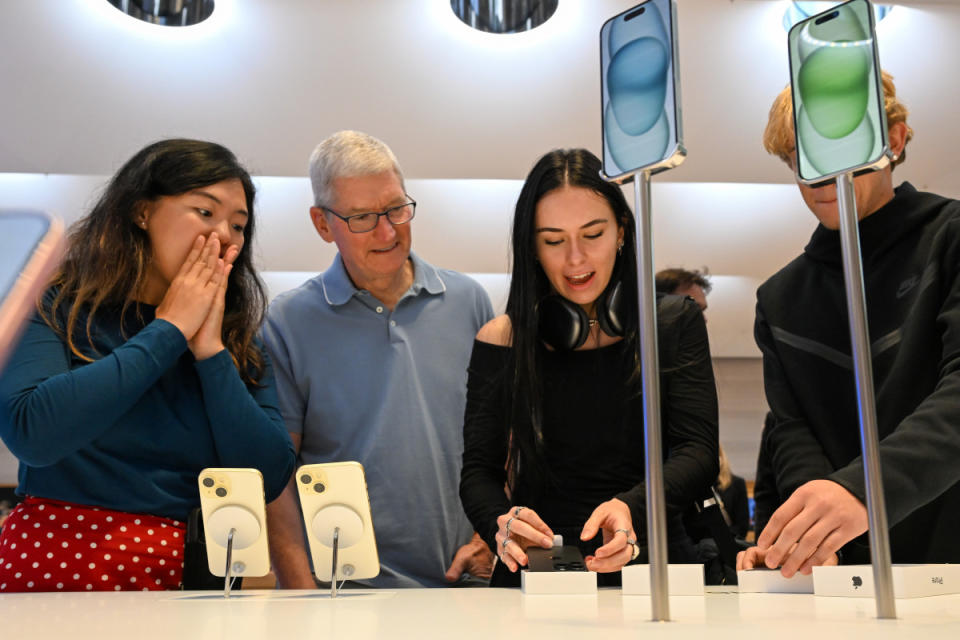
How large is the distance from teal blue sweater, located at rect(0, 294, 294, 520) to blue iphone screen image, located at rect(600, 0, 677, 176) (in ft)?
2.84

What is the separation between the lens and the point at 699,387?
4.71 feet

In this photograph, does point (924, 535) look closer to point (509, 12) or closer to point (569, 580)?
point (569, 580)

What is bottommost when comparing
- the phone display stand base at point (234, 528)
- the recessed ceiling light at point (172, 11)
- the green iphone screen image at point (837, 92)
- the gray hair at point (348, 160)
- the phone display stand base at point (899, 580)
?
the phone display stand base at point (899, 580)

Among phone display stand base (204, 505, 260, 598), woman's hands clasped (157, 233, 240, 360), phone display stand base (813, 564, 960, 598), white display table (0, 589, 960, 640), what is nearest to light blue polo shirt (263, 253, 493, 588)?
woman's hands clasped (157, 233, 240, 360)

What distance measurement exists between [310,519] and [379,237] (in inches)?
37.1

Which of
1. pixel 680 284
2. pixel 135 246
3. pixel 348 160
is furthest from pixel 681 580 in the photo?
pixel 680 284

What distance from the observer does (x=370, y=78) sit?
11.2ft

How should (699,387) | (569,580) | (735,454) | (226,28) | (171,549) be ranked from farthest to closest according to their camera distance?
(735,454)
(226,28)
(699,387)
(171,549)
(569,580)

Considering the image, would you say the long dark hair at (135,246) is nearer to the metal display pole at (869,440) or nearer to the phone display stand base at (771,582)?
the phone display stand base at (771,582)

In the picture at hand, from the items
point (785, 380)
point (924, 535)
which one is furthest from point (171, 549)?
point (924, 535)

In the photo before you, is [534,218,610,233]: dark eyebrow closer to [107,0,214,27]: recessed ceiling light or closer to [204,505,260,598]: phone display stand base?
[204,505,260,598]: phone display stand base

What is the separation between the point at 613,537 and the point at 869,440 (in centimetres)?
51

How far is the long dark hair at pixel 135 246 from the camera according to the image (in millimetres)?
1501

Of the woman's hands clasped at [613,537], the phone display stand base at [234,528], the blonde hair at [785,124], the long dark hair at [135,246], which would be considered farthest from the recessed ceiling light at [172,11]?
the woman's hands clasped at [613,537]
